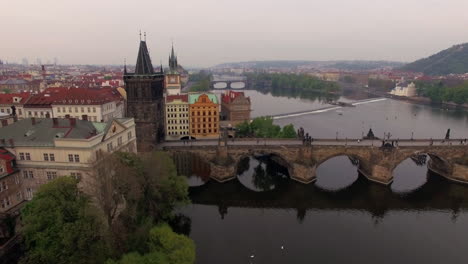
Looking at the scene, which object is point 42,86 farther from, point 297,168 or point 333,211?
point 333,211

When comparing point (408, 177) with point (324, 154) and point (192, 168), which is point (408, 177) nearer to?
point (324, 154)

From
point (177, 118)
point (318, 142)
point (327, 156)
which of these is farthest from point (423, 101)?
point (177, 118)

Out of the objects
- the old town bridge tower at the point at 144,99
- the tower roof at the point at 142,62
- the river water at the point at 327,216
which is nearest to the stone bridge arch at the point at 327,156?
the river water at the point at 327,216

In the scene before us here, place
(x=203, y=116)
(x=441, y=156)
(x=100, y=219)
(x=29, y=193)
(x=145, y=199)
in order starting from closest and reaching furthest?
1. (x=100, y=219)
2. (x=145, y=199)
3. (x=29, y=193)
4. (x=441, y=156)
5. (x=203, y=116)

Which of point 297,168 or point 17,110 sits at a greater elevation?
point 17,110

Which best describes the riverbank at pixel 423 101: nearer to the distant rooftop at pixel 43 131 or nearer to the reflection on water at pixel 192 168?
the reflection on water at pixel 192 168

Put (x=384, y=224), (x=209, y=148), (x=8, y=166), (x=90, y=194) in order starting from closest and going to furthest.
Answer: (x=90, y=194) → (x=8, y=166) → (x=384, y=224) → (x=209, y=148)

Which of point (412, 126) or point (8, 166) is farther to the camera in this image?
point (412, 126)

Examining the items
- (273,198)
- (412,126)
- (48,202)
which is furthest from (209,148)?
(412,126)
